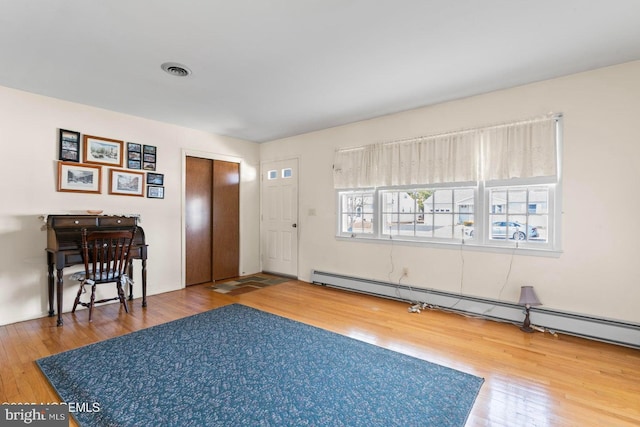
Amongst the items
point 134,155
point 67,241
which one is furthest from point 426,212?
point 67,241

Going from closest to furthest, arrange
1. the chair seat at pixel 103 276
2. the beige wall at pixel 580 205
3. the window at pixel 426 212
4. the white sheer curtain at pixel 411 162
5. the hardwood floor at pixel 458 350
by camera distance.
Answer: the hardwood floor at pixel 458 350
the beige wall at pixel 580 205
the chair seat at pixel 103 276
the white sheer curtain at pixel 411 162
the window at pixel 426 212

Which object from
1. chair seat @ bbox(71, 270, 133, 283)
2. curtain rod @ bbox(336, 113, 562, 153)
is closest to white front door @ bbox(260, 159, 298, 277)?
curtain rod @ bbox(336, 113, 562, 153)

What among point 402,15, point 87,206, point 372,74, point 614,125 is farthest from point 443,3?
point 87,206

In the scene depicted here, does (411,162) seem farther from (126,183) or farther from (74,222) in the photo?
(74,222)

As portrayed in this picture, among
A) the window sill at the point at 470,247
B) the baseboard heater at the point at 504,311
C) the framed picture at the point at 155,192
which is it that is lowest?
the baseboard heater at the point at 504,311

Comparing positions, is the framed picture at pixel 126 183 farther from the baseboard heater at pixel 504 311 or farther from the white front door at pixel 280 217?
the baseboard heater at pixel 504 311

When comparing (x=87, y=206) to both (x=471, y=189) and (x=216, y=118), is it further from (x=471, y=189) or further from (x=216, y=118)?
(x=471, y=189)

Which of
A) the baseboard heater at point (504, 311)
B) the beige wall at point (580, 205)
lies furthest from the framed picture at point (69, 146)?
the beige wall at point (580, 205)

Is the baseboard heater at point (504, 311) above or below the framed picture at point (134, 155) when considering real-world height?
below

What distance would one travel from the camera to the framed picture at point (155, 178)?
4.28 meters

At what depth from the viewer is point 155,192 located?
434cm

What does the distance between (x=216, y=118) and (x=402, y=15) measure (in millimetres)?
2979

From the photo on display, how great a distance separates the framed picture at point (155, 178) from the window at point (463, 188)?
258 cm

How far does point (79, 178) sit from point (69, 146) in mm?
380
